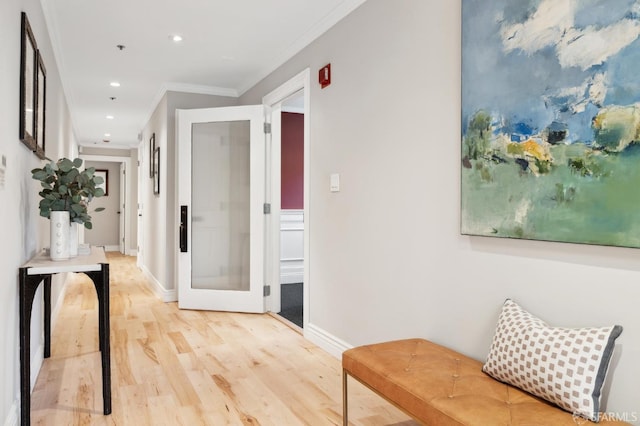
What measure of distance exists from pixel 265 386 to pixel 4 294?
144cm

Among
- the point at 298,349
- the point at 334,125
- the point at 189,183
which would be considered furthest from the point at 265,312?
the point at 334,125

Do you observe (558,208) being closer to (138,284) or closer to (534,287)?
(534,287)

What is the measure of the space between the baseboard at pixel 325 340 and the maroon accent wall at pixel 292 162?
2763 millimetres

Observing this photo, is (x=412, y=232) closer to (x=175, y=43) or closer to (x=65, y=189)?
(x=65, y=189)

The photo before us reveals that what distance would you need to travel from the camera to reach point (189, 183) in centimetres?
470

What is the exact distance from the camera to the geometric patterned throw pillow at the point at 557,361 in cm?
136

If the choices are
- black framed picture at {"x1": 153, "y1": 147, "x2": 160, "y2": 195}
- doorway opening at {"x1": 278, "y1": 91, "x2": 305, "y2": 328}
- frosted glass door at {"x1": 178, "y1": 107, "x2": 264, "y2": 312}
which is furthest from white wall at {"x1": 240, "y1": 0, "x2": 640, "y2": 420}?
black framed picture at {"x1": 153, "y1": 147, "x2": 160, "y2": 195}

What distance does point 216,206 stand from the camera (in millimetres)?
4781

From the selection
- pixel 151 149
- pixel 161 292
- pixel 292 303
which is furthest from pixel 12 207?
pixel 151 149

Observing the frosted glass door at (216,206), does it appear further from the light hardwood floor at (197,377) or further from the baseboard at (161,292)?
the baseboard at (161,292)

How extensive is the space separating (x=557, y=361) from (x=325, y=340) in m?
2.09

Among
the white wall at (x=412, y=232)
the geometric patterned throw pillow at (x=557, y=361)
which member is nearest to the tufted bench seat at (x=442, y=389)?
the geometric patterned throw pillow at (x=557, y=361)

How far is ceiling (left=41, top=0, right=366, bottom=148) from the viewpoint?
3.13 metres

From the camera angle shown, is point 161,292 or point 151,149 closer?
point 161,292
